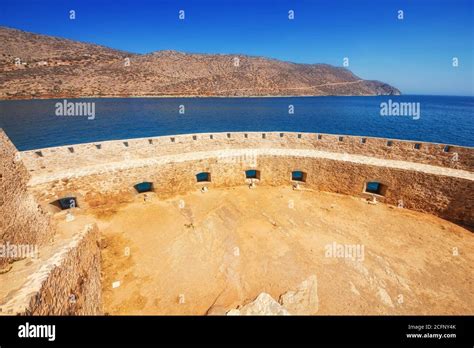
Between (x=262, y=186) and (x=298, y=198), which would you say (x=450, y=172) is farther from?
(x=262, y=186)

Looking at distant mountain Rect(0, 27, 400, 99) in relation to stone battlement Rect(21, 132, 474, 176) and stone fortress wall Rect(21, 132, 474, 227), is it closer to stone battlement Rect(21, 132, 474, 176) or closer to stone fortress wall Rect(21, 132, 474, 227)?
stone battlement Rect(21, 132, 474, 176)

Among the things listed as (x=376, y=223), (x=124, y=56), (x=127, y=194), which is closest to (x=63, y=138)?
(x=127, y=194)

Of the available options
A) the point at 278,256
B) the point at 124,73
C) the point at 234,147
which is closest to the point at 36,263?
the point at 278,256

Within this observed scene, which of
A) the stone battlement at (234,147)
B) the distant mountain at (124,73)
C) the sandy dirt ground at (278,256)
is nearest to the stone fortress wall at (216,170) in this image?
the stone battlement at (234,147)

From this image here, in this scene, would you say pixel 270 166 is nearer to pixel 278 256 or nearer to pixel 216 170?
pixel 216 170

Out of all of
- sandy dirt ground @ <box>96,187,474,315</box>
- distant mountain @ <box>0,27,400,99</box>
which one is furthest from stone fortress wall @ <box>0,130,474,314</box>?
distant mountain @ <box>0,27,400,99</box>

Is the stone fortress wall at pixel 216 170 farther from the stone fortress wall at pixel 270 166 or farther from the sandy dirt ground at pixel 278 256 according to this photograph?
the sandy dirt ground at pixel 278 256
